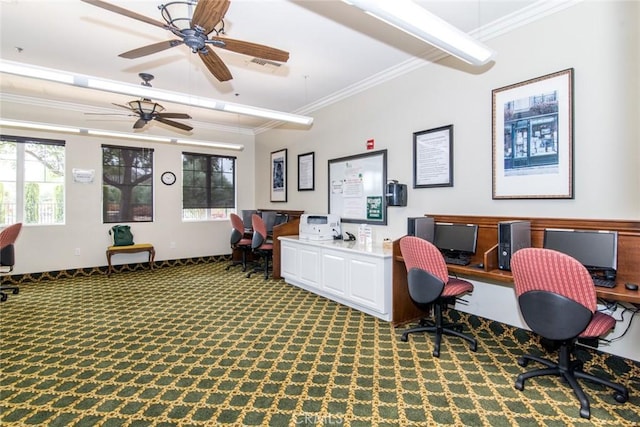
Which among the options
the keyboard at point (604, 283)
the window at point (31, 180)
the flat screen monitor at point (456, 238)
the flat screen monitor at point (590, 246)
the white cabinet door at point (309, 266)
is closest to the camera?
the keyboard at point (604, 283)

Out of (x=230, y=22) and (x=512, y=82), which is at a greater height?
(x=230, y=22)

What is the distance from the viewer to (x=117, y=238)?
6.07m

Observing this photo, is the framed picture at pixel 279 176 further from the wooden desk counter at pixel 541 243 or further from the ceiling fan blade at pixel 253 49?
the ceiling fan blade at pixel 253 49

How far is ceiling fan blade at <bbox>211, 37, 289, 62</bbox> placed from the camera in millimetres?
Result: 2613

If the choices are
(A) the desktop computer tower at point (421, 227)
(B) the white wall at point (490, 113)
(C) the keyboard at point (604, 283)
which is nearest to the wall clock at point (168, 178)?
(B) the white wall at point (490, 113)

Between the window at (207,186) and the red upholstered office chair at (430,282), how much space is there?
212 inches

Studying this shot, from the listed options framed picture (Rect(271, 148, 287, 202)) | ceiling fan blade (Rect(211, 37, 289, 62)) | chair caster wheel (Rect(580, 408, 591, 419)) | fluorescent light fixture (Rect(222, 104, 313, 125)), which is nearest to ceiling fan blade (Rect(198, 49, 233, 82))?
ceiling fan blade (Rect(211, 37, 289, 62))

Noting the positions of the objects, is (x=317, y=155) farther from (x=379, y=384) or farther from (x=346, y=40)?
(x=379, y=384)

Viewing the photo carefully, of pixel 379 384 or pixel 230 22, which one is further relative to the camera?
pixel 230 22

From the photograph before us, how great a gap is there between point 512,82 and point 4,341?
548 cm

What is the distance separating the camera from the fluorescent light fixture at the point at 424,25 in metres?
1.84

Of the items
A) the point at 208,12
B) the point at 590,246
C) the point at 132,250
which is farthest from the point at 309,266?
the point at 132,250

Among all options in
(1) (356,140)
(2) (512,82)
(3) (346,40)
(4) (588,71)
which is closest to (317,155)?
(1) (356,140)

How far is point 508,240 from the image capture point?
9.00 ft
